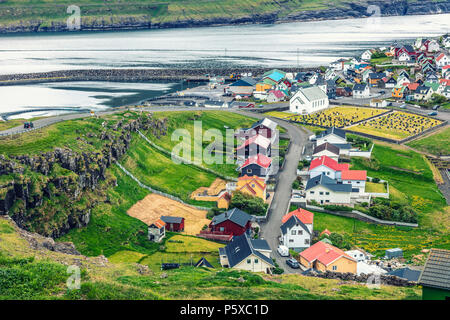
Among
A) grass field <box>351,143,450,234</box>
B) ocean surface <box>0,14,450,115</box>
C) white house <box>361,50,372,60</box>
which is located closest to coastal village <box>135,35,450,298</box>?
grass field <box>351,143,450,234</box>

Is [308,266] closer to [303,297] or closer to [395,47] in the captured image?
[303,297]

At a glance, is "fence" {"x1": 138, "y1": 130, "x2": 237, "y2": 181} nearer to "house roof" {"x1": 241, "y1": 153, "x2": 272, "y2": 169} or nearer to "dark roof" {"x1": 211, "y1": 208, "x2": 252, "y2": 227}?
"house roof" {"x1": 241, "y1": 153, "x2": 272, "y2": 169}

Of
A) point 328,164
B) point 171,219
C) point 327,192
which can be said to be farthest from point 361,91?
point 171,219

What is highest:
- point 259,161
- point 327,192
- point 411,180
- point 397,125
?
point 397,125

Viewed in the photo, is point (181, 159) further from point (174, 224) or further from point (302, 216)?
point (302, 216)

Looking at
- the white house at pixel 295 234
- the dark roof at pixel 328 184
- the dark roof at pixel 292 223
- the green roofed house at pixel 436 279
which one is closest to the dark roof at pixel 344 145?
the dark roof at pixel 328 184

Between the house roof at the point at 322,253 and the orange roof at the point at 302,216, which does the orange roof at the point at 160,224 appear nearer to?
the orange roof at the point at 302,216
